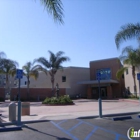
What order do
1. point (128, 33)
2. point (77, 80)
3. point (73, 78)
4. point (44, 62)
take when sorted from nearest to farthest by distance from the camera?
1. point (128, 33)
2. point (44, 62)
3. point (73, 78)
4. point (77, 80)

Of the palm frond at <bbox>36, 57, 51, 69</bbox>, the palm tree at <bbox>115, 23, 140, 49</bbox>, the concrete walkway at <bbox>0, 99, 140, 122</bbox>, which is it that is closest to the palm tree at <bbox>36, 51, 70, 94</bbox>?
the palm frond at <bbox>36, 57, 51, 69</bbox>

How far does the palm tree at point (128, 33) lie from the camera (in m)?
15.2

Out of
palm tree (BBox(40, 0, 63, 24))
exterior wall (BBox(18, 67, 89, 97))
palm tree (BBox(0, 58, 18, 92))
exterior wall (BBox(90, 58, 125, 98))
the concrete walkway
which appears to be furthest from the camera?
exterior wall (BBox(18, 67, 89, 97))

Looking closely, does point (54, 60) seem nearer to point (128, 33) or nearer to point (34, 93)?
point (34, 93)

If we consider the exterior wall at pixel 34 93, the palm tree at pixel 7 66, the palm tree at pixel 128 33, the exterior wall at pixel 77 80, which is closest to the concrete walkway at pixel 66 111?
the palm tree at pixel 128 33

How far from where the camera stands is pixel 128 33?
15.2 meters

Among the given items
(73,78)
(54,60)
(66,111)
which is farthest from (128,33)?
(73,78)

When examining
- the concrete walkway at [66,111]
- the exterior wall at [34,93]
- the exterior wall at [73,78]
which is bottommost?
the concrete walkway at [66,111]

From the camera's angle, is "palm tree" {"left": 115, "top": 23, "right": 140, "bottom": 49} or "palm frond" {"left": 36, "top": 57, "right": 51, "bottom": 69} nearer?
"palm tree" {"left": 115, "top": 23, "right": 140, "bottom": 49}

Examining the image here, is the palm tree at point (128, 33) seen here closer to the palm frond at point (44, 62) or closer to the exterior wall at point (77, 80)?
the palm frond at point (44, 62)

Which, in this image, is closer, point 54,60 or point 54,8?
point 54,8

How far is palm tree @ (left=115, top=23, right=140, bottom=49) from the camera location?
15.2 meters

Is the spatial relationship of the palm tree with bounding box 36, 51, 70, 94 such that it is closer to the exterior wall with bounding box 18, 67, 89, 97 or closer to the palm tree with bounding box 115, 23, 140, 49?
the exterior wall with bounding box 18, 67, 89, 97

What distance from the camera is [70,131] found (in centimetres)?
905
